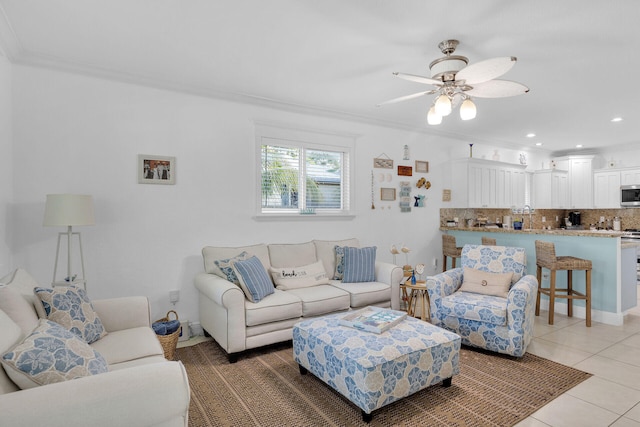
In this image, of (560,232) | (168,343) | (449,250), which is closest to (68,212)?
(168,343)

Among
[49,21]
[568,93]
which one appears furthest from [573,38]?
[49,21]

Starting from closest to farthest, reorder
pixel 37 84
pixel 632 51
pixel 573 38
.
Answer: pixel 573 38 < pixel 632 51 < pixel 37 84

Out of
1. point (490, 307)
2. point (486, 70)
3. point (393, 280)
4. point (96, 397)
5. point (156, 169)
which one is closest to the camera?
point (96, 397)

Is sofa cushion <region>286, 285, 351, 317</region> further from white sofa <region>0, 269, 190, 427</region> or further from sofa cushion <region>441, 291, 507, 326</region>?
white sofa <region>0, 269, 190, 427</region>

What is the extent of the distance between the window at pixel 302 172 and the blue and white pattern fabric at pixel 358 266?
77cm

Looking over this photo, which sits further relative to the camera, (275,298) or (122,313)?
(275,298)

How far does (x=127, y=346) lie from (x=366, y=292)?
2323 millimetres

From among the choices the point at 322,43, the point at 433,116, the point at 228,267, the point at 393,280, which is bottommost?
the point at 393,280

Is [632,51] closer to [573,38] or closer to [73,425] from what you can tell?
[573,38]

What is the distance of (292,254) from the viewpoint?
4105mm

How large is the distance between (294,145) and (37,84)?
2589mm

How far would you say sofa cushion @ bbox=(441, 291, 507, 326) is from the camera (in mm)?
3066

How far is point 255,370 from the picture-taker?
9.62ft

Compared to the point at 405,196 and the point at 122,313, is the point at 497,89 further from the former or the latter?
the point at 122,313
